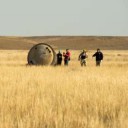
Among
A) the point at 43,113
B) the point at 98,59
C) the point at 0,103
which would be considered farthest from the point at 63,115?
the point at 98,59

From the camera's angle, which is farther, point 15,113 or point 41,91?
point 41,91

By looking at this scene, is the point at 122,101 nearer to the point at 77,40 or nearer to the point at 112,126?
the point at 112,126

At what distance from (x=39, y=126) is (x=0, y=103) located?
2222mm

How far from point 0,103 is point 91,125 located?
2.86 m

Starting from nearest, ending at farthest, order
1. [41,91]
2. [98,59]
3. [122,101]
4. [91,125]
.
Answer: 1. [91,125]
2. [122,101]
3. [41,91]
4. [98,59]

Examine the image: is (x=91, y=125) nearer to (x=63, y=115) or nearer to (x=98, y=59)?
(x=63, y=115)

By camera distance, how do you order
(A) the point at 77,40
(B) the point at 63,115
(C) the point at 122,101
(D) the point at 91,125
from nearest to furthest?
(D) the point at 91,125 < (B) the point at 63,115 < (C) the point at 122,101 < (A) the point at 77,40

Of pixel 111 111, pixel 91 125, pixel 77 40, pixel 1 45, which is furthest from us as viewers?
pixel 77 40

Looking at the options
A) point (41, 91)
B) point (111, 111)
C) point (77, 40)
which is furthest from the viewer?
point (77, 40)

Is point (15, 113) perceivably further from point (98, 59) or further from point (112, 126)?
point (98, 59)

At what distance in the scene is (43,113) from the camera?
8250 millimetres

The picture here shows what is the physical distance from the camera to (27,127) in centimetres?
700

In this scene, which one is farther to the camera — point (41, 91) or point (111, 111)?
point (41, 91)

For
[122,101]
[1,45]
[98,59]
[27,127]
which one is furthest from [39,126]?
[1,45]
